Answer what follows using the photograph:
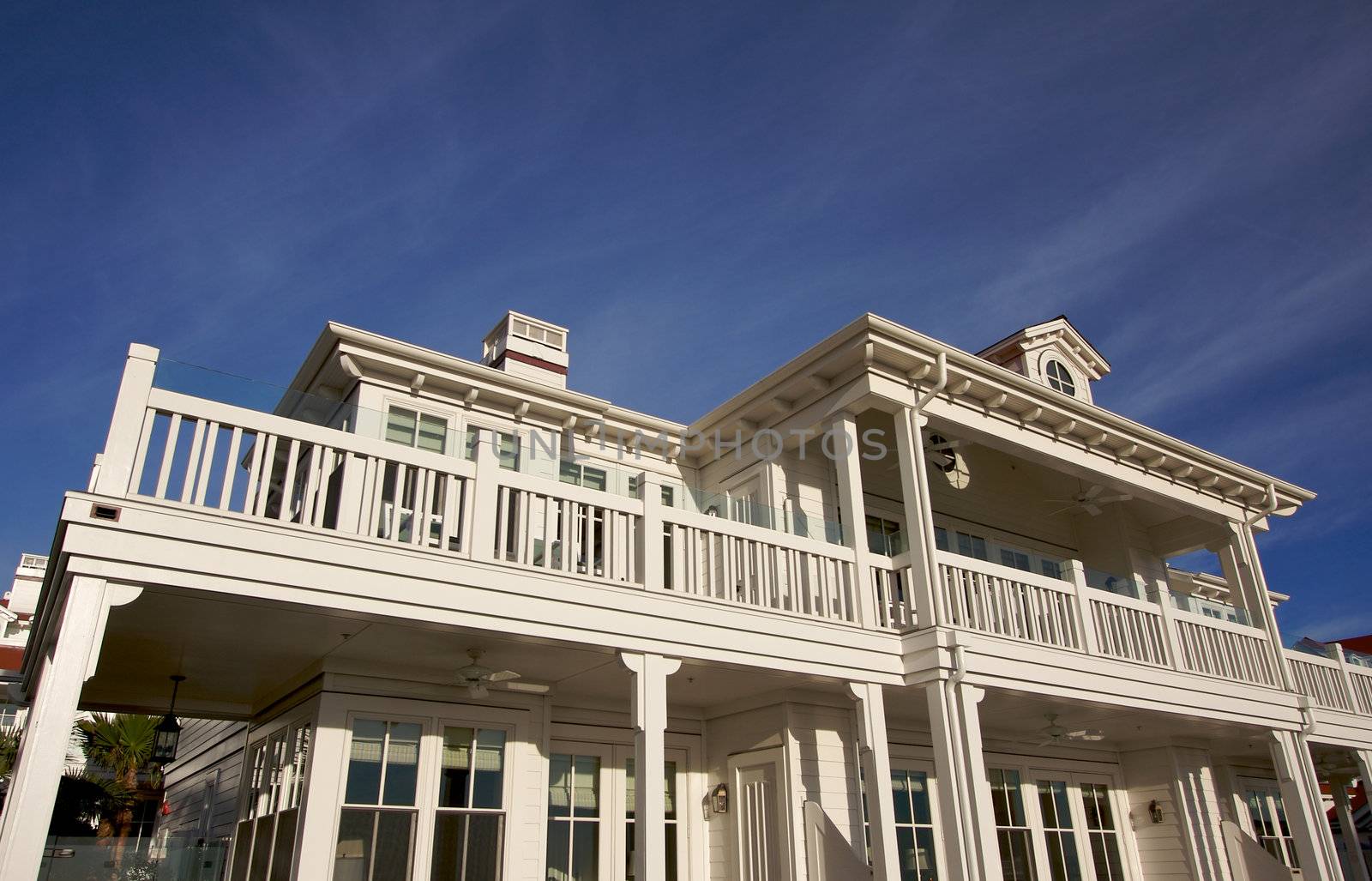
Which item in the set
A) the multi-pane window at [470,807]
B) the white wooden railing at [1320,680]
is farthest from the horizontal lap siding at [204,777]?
the white wooden railing at [1320,680]

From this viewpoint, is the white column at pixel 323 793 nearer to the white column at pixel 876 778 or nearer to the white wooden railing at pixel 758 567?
the white wooden railing at pixel 758 567

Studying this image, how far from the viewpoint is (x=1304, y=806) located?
1184 cm

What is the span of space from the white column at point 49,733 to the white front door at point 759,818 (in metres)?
6.29

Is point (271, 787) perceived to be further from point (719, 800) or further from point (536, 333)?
point (536, 333)

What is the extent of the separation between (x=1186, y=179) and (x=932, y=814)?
1059cm

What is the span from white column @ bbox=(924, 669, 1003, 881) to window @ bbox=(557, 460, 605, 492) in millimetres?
3800

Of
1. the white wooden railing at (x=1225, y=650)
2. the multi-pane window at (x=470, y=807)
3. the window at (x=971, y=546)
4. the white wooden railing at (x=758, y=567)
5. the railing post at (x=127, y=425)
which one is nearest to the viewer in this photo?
the railing post at (x=127, y=425)

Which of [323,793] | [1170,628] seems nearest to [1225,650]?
[1170,628]

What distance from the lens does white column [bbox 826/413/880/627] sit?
9133 millimetres

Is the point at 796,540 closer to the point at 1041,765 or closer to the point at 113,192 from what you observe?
the point at 1041,765

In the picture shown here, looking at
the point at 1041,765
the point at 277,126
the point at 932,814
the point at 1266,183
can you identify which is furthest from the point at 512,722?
the point at 1266,183

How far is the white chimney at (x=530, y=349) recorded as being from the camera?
1236 centimetres

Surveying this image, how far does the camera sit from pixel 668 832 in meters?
9.84

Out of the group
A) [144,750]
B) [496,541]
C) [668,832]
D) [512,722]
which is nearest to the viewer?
[496,541]
